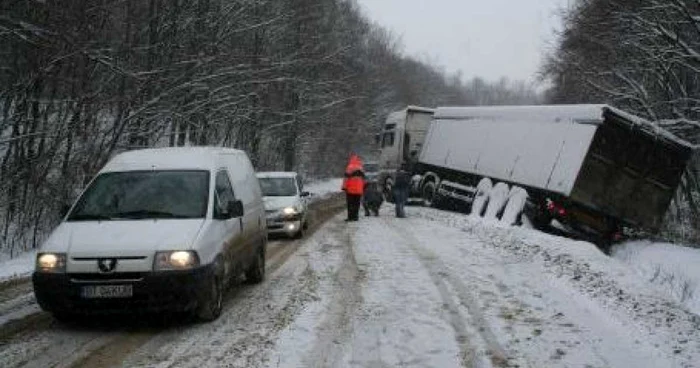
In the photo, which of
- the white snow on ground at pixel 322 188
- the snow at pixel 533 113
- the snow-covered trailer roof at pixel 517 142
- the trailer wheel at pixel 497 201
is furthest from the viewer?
the white snow on ground at pixel 322 188

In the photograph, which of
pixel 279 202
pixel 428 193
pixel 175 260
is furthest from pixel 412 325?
pixel 428 193

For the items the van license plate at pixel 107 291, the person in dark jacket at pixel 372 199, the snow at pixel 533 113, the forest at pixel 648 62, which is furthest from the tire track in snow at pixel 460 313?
the person in dark jacket at pixel 372 199

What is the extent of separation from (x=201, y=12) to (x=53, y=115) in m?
6.62

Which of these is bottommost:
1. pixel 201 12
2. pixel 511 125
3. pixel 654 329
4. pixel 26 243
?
pixel 26 243

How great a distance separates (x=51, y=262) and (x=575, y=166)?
563 inches

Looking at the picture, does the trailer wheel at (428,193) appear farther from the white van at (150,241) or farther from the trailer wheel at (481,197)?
the white van at (150,241)

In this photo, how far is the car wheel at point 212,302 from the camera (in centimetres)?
858

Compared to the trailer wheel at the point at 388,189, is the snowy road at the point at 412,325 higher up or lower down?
higher up

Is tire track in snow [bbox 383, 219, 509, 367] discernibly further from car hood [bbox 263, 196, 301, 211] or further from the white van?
car hood [bbox 263, 196, 301, 211]

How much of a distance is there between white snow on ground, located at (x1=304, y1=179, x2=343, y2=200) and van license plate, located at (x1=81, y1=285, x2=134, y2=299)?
852 inches

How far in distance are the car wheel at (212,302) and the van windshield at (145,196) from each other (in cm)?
78

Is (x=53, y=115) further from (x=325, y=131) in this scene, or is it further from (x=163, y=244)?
(x=325, y=131)

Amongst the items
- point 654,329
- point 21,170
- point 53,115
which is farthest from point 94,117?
point 654,329

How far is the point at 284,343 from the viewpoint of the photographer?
770cm
